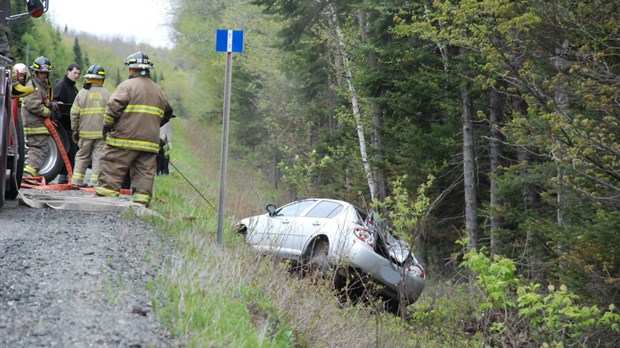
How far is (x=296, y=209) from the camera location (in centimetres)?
1276

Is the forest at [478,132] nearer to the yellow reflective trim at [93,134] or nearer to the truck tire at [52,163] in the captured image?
the yellow reflective trim at [93,134]

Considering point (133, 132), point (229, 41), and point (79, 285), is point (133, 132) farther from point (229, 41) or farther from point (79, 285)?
point (79, 285)

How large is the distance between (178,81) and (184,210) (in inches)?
3336

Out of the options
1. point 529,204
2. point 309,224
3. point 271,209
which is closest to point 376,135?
point 529,204

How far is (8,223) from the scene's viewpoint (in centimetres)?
791

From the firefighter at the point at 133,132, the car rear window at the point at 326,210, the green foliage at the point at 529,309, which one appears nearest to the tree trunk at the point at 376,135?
the car rear window at the point at 326,210

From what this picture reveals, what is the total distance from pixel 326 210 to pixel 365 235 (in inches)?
40.8

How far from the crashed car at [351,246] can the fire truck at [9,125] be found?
2627mm

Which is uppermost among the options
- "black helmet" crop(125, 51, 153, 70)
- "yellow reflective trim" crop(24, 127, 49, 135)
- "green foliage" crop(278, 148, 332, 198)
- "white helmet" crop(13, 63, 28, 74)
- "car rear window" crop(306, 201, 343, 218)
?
"black helmet" crop(125, 51, 153, 70)

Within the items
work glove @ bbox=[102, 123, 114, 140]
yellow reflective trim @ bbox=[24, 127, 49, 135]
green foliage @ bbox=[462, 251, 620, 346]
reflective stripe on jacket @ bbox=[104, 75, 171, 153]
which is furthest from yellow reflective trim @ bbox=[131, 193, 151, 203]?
yellow reflective trim @ bbox=[24, 127, 49, 135]

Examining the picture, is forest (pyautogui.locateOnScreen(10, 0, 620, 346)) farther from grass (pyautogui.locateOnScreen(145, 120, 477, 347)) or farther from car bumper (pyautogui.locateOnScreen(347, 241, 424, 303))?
grass (pyautogui.locateOnScreen(145, 120, 477, 347))

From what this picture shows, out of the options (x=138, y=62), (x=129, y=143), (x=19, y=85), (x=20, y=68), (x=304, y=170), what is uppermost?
(x=138, y=62)

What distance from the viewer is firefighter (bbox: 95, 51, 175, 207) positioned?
32.3ft

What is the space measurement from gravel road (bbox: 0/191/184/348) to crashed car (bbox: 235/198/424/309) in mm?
3166
